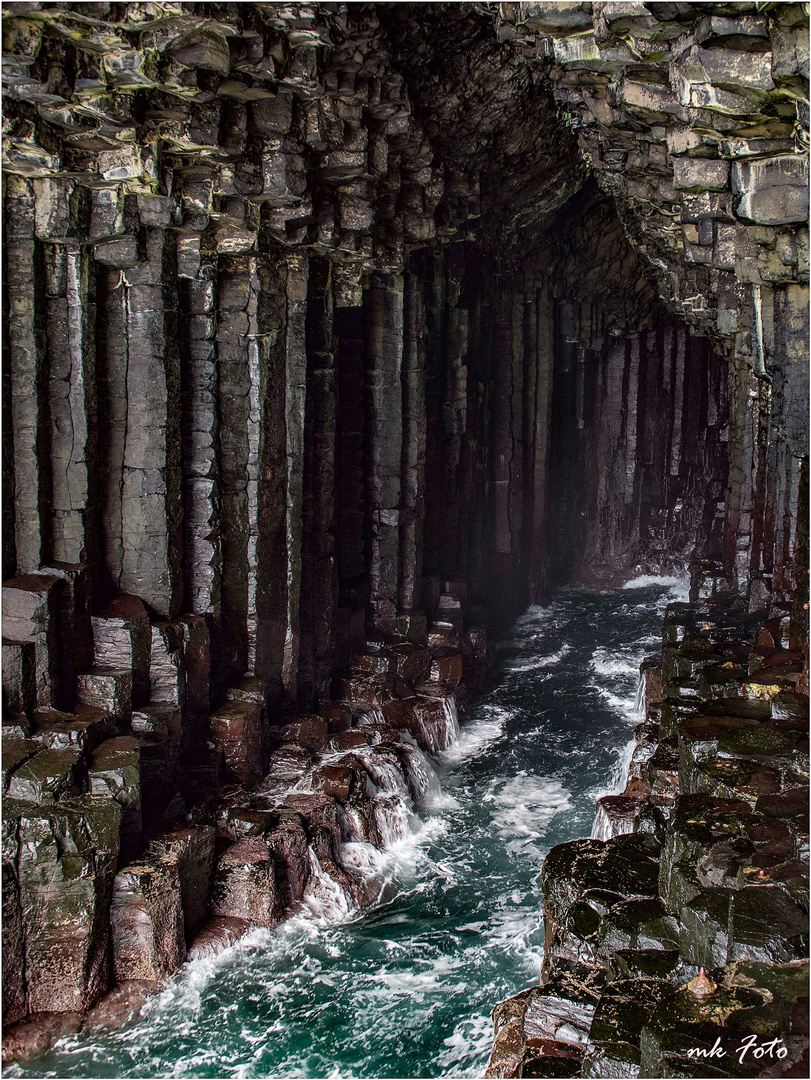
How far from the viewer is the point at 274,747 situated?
1133 cm

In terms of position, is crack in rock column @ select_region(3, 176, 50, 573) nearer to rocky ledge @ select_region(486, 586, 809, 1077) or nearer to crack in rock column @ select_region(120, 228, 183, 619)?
crack in rock column @ select_region(120, 228, 183, 619)

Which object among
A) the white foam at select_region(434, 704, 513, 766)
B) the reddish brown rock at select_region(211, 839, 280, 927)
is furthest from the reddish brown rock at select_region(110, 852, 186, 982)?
the white foam at select_region(434, 704, 513, 766)

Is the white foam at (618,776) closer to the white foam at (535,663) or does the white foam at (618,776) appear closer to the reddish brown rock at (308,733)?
the reddish brown rock at (308,733)

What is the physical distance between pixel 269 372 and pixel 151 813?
5161mm

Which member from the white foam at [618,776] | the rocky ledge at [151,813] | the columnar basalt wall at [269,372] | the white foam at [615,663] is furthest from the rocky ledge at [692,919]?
the white foam at [615,663]

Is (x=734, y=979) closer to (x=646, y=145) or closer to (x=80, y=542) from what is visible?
(x=80, y=542)

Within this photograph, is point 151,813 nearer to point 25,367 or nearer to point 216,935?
point 216,935

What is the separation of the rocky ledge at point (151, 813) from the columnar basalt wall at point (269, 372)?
33mm

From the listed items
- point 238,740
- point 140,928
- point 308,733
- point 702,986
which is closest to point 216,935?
point 140,928

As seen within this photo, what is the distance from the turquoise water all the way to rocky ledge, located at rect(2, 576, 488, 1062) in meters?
0.31

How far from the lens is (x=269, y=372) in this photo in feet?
37.1

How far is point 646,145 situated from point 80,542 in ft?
24.0

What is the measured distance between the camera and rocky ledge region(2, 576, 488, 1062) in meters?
7.86

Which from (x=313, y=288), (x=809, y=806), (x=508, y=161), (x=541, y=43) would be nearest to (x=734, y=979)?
(x=809, y=806)
